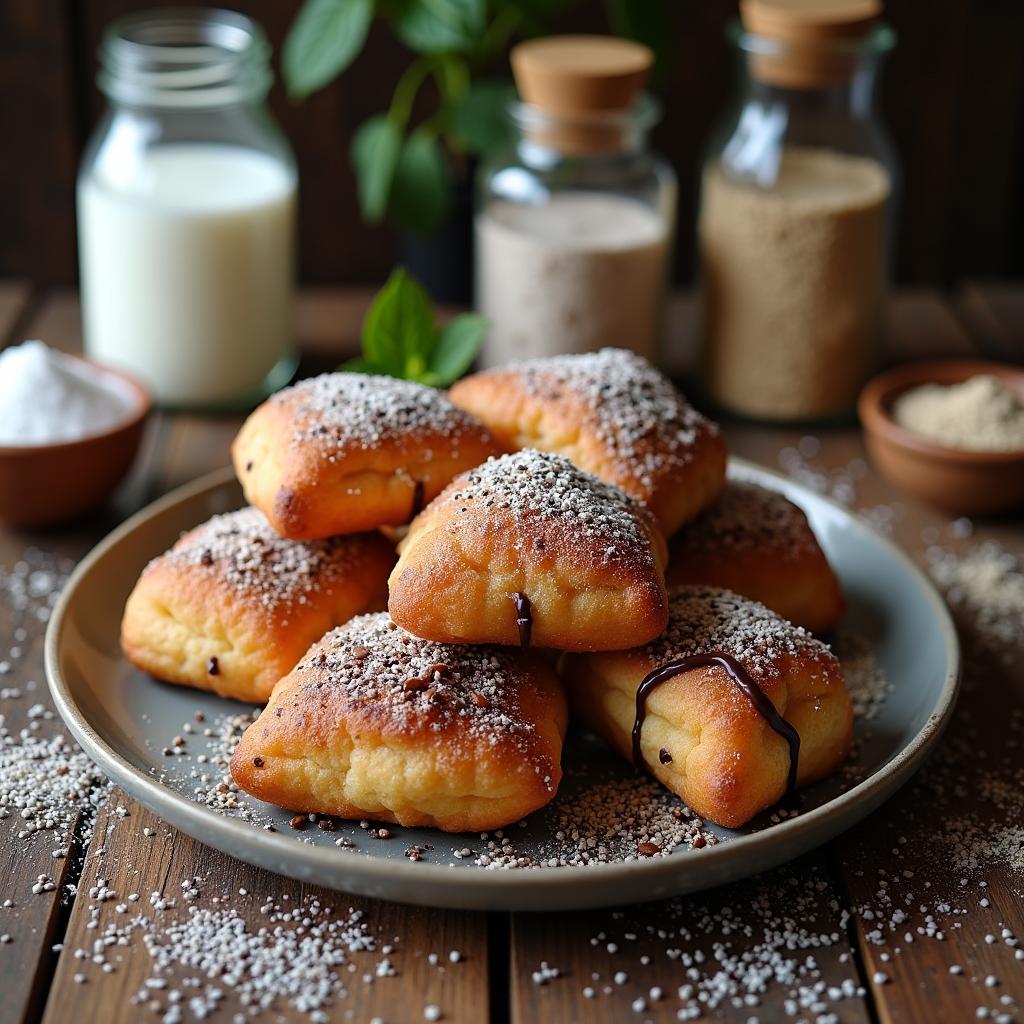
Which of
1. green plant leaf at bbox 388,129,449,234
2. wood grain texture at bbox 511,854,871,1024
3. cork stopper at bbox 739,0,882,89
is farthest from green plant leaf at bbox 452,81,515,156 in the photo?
wood grain texture at bbox 511,854,871,1024

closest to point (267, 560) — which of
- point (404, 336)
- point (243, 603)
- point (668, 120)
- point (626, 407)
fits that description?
point (243, 603)

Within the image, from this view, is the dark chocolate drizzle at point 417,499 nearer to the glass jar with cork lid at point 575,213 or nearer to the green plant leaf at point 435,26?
the glass jar with cork lid at point 575,213

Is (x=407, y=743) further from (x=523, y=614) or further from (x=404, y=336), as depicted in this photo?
(x=404, y=336)

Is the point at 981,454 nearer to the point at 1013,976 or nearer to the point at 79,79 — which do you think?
the point at 1013,976

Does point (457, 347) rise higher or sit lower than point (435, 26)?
lower

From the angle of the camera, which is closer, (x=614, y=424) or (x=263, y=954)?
(x=263, y=954)

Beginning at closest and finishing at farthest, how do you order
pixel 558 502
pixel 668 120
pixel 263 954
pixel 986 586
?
1. pixel 263 954
2. pixel 558 502
3. pixel 986 586
4. pixel 668 120

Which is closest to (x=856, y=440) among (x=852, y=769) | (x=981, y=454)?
(x=981, y=454)

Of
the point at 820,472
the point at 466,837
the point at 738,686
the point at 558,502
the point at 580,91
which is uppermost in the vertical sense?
the point at 580,91
